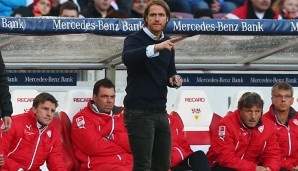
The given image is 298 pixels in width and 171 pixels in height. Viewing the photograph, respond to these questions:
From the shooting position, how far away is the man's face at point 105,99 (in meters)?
10.4

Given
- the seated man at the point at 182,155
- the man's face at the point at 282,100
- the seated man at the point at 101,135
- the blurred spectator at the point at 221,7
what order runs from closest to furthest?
the seated man at the point at 101,135 < the seated man at the point at 182,155 < the man's face at the point at 282,100 < the blurred spectator at the point at 221,7

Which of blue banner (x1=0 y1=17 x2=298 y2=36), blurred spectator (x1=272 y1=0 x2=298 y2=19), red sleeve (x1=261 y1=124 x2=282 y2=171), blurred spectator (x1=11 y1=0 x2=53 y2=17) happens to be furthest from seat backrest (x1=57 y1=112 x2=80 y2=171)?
blurred spectator (x1=272 y1=0 x2=298 y2=19)

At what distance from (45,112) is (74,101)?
2.16 feet

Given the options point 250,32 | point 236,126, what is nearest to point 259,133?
point 236,126

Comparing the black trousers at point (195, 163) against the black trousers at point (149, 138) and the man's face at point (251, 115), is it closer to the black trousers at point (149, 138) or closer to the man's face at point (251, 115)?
the man's face at point (251, 115)

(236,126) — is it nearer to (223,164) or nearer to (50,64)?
Answer: (223,164)

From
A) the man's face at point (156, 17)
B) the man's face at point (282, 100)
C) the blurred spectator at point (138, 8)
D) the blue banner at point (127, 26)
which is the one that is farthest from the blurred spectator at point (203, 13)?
the man's face at point (156, 17)

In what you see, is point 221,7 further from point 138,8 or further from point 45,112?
point 45,112

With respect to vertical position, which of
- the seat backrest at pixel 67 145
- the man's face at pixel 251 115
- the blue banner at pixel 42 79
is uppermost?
the blue banner at pixel 42 79

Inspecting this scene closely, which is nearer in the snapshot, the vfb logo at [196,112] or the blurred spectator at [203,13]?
the vfb logo at [196,112]

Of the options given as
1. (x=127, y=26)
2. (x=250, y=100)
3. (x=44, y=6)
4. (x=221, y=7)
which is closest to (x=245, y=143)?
(x=250, y=100)

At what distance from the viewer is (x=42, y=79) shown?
443 inches

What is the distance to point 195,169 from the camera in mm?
10453

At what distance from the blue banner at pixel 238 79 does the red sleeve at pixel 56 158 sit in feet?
6.68
